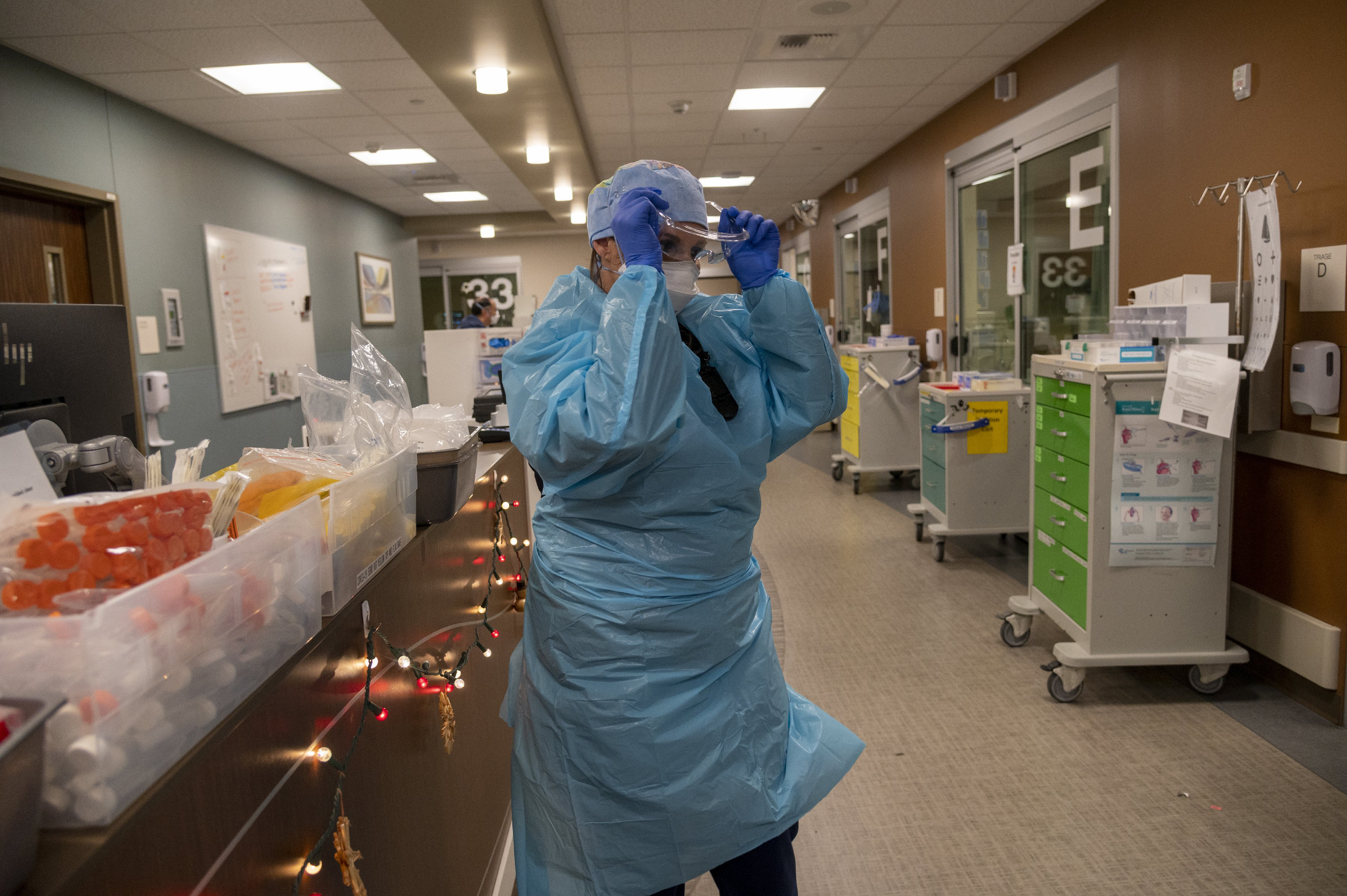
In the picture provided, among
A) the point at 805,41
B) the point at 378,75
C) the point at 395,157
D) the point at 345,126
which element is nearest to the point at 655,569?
the point at 805,41

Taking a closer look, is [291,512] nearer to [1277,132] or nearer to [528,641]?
[528,641]

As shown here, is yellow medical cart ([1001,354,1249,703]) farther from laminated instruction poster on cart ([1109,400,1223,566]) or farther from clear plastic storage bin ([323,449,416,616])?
clear plastic storage bin ([323,449,416,616])

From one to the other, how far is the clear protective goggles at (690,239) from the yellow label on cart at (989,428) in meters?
3.24

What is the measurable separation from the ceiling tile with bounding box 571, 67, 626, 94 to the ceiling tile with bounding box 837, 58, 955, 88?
1291 millimetres

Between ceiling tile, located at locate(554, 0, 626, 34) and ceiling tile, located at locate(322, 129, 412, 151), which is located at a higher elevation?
ceiling tile, located at locate(322, 129, 412, 151)

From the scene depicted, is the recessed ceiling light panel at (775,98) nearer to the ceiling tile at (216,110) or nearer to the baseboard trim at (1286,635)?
the ceiling tile at (216,110)

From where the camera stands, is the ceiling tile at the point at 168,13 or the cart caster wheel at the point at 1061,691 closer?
the cart caster wheel at the point at 1061,691

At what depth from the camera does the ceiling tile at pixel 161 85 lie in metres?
4.45

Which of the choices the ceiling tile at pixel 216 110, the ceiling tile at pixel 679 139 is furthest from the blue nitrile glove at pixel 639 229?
the ceiling tile at pixel 679 139

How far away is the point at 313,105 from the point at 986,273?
14.5ft

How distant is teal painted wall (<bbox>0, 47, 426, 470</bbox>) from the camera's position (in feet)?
13.6

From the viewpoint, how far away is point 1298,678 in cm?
281

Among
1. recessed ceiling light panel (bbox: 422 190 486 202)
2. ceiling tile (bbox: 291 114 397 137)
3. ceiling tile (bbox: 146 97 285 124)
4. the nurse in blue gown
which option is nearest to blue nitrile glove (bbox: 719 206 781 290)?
the nurse in blue gown

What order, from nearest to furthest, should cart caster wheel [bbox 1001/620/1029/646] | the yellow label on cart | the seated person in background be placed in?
cart caster wheel [bbox 1001/620/1029/646] < the yellow label on cart < the seated person in background
